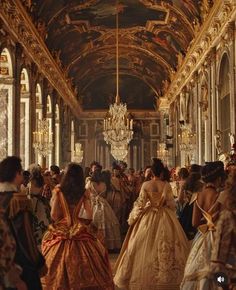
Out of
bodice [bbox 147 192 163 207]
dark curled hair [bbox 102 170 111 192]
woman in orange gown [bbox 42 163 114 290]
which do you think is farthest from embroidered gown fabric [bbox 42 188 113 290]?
dark curled hair [bbox 102 170 111 192]

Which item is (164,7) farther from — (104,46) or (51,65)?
(104,46)

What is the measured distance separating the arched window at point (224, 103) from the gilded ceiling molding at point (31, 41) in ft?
22.3

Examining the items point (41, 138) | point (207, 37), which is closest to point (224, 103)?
point (207, 37)

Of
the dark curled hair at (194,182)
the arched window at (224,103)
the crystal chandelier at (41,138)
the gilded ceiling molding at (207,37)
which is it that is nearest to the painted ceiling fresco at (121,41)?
the gilded ceiling molding at (207,37)

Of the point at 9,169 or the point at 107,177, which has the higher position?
the point at 9,169

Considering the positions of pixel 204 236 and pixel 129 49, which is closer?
pixel 204 236

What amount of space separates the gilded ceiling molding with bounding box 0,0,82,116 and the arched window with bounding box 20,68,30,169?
41.4 inches

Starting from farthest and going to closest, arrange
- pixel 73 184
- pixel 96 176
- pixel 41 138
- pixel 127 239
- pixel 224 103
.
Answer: pixel 41 138 → pixel 224 103 → pixel 96 176 → pixel 127 239 → pixel 73 184

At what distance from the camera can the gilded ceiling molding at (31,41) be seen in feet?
56.0

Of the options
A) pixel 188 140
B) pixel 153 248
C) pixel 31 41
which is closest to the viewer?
pixel 153 248

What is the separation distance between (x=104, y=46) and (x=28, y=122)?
13.0 meters

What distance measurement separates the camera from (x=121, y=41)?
32625 millimetres

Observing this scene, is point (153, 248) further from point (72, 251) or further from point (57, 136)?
point (57, 136)

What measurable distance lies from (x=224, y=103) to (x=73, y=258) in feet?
43.6
